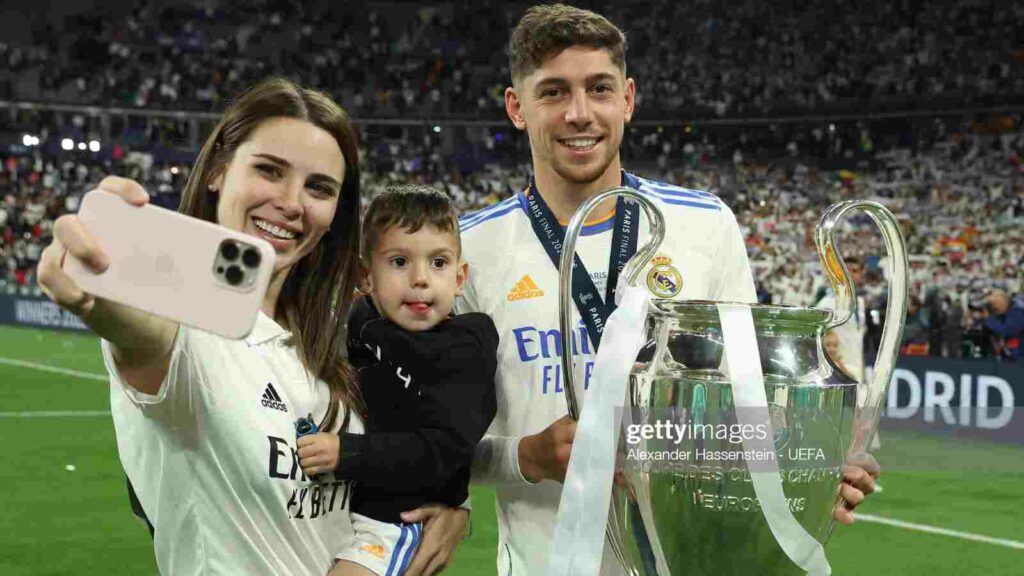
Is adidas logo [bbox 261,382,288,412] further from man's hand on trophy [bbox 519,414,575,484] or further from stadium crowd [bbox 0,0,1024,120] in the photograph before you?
stadium crowd [bbox 0,0,1024,120]

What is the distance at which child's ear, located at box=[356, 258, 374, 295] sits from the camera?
238 centimetres

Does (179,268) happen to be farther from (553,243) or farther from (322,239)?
(553,243)

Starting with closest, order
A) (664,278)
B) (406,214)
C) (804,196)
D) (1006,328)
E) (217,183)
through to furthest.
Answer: (217,183)
(406,214)
(664,278)
(1006,328)
(804,196)

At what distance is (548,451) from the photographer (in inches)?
87.4

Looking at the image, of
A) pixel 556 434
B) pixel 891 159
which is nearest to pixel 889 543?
pixel 556 434

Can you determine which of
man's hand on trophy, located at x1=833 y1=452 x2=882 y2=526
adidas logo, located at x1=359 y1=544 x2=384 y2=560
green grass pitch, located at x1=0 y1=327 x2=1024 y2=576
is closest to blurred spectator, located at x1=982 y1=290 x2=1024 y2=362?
green grass pitch, located at x1=0 y1=327 x2=1024 y2=576

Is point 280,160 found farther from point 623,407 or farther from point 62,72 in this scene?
point 62,72

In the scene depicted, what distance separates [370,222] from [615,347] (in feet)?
2.59

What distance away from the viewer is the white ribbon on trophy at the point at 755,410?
1.63 m

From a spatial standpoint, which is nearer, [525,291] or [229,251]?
[229,251]

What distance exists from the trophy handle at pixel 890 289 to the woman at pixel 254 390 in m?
0.80

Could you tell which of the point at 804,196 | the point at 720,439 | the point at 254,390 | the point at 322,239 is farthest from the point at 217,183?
the point at 804,196

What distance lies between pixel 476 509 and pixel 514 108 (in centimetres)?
531

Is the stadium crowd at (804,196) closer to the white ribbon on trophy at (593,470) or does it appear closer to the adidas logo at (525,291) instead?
the adidas logo at (525,291)
